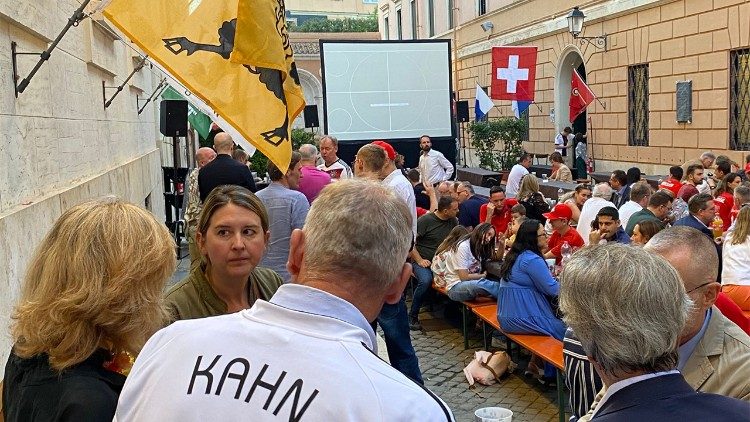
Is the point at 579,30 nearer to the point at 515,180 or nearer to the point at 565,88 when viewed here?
the point at 565,88

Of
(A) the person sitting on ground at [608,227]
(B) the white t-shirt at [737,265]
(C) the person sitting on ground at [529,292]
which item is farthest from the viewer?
(A) the person sitting on ground at [608,227]

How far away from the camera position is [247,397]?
1.44 m

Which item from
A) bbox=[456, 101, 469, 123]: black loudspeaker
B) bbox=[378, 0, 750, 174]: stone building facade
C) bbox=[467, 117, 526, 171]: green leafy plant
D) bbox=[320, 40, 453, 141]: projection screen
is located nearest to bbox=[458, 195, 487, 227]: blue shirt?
bbox=[320, 40, 453, 141]: projection screen

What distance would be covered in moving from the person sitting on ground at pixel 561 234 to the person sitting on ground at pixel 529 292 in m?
1.51

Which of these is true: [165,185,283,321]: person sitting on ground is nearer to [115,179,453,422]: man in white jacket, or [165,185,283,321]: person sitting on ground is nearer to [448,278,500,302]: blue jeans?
[115,179,453,422]: man in white jacket

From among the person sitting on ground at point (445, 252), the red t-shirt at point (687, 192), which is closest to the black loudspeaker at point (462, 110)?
the red t-shirt at point (687, 192)

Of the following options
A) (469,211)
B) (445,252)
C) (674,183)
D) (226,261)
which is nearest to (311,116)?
(469,211)

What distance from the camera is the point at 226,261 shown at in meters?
3.34

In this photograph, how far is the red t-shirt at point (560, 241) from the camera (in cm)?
800

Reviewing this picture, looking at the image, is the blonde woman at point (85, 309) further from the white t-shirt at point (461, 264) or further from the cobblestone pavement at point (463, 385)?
the white t-shirt at point (461, 264)

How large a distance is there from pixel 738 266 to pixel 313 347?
5.28 metres

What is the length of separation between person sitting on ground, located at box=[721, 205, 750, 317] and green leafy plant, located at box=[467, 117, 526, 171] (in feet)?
64.2

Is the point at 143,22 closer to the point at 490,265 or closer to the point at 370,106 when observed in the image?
the point at 490,265

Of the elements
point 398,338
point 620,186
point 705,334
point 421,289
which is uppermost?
point 705,334
